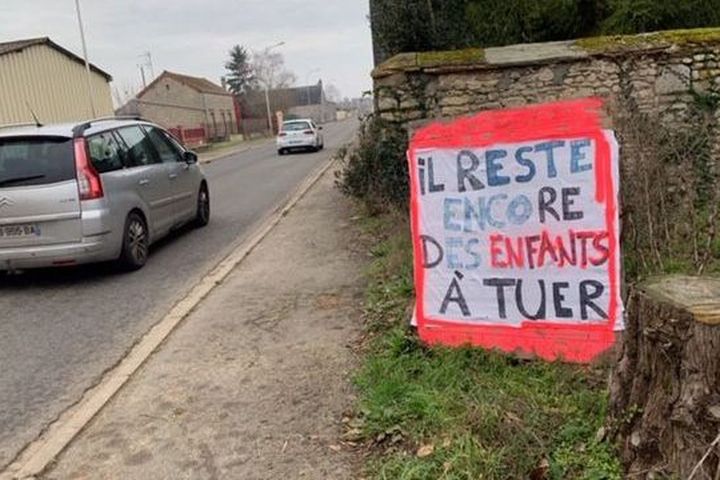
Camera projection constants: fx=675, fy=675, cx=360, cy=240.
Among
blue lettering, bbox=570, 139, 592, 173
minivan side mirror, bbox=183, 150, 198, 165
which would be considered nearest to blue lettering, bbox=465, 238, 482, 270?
blue lettering, bbox=570, 139, 592, 173

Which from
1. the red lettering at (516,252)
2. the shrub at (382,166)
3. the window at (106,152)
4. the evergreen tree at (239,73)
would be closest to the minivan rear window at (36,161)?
the window at (106,152)

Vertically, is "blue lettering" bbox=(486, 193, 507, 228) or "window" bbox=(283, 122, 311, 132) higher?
"window" bbox=(283, 122, 311, 132)

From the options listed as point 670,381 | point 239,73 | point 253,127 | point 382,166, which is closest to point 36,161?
point 382,166

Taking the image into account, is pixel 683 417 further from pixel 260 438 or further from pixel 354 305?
pixel 354 305

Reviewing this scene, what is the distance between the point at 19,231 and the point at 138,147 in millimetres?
1896

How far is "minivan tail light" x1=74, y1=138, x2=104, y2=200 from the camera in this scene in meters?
6.80

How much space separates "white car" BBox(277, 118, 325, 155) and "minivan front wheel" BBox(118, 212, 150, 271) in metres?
22.4

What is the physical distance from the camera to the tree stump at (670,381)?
2475mm

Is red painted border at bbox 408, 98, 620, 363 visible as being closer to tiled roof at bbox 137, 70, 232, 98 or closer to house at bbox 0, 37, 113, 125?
house at bbox 0, 37, 113, 125

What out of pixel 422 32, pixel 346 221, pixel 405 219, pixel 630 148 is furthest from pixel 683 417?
pixel 422 32

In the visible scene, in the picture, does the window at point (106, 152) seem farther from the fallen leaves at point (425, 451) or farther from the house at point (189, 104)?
the house at point (189, 104)

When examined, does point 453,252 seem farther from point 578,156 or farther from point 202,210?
point 202,210

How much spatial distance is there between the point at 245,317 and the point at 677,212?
3727mm

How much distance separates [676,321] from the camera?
2.60 metres
